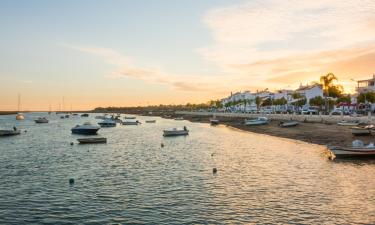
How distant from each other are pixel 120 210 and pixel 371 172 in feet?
81.1

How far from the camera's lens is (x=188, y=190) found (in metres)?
29.8

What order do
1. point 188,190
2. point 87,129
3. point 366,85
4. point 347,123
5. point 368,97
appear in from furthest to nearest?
point 366,85
point 368,97
point 87,129
point 347,123
point 188,190

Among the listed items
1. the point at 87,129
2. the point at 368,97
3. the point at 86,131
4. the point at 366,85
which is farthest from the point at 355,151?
the point at 366,85

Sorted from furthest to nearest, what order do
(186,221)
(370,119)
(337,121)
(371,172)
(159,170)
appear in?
1. (337,121)
2. (370,119)
3. (159,170)
4. (371,172)
5. (186,221)

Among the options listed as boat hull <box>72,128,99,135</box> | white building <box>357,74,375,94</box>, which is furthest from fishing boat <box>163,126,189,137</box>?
white building <box>357,74,375,94</box>

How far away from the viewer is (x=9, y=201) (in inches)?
1065

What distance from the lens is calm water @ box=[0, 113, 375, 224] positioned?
23141 millimetres

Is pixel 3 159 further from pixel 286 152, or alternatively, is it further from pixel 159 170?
pixel 286 152

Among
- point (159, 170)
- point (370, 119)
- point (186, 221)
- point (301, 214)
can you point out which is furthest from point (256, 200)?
point (370, 119)

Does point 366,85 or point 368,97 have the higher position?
point 366,85

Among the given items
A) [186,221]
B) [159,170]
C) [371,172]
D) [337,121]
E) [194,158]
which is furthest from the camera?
[337,121]

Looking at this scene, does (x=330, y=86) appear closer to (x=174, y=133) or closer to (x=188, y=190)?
(x=174, y=133)

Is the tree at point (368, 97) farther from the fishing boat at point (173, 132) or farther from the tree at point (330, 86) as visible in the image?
the fishing boat at point (173, 132)

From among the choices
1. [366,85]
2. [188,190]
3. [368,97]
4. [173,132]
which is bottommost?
[188,190]
